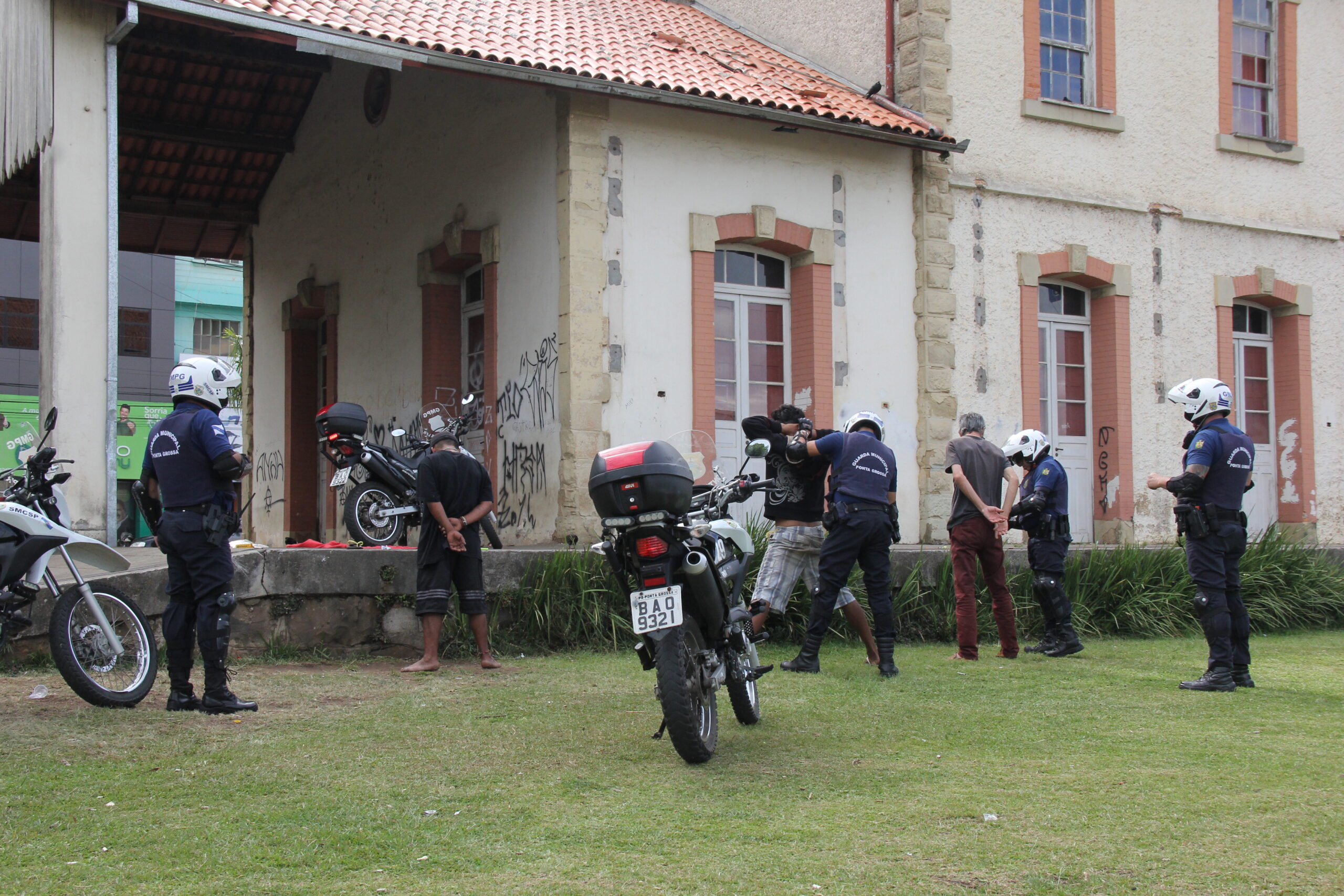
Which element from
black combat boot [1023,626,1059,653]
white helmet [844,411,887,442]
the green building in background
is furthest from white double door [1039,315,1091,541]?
the green building in background

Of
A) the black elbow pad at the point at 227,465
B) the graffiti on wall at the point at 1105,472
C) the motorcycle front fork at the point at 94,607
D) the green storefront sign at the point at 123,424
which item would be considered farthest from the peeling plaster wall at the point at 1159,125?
the green storefront sign at the point at 123,424

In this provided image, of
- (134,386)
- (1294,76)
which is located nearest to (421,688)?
(1294,76)

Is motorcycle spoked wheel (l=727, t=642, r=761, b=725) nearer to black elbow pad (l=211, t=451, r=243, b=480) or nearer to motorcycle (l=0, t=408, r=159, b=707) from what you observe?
black elbow pad (l=211, t=451, r=243, b=480)

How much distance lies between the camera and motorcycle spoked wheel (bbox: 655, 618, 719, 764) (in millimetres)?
5262

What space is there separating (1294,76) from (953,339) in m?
6.56

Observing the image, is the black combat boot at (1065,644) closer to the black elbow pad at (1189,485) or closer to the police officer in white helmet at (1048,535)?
the police officer in white helmet at (1048,535)

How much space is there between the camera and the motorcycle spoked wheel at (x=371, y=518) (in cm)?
1136

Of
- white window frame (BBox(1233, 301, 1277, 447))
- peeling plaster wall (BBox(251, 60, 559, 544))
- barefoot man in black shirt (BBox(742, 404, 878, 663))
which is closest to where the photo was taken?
barefoot man in black shirt (BBox(742, 404, 878, 663))

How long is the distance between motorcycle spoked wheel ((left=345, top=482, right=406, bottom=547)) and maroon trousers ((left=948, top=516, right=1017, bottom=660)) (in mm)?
4942

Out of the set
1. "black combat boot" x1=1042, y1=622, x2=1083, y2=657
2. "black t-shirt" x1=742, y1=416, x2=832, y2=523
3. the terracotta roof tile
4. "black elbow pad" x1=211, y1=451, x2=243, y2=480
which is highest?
the terracotta roof tile

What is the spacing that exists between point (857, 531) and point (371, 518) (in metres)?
4.98

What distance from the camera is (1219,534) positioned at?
7883 mm

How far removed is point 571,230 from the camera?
1184 centimetres

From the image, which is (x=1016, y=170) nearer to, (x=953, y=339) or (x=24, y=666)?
(x=953, y=339)
